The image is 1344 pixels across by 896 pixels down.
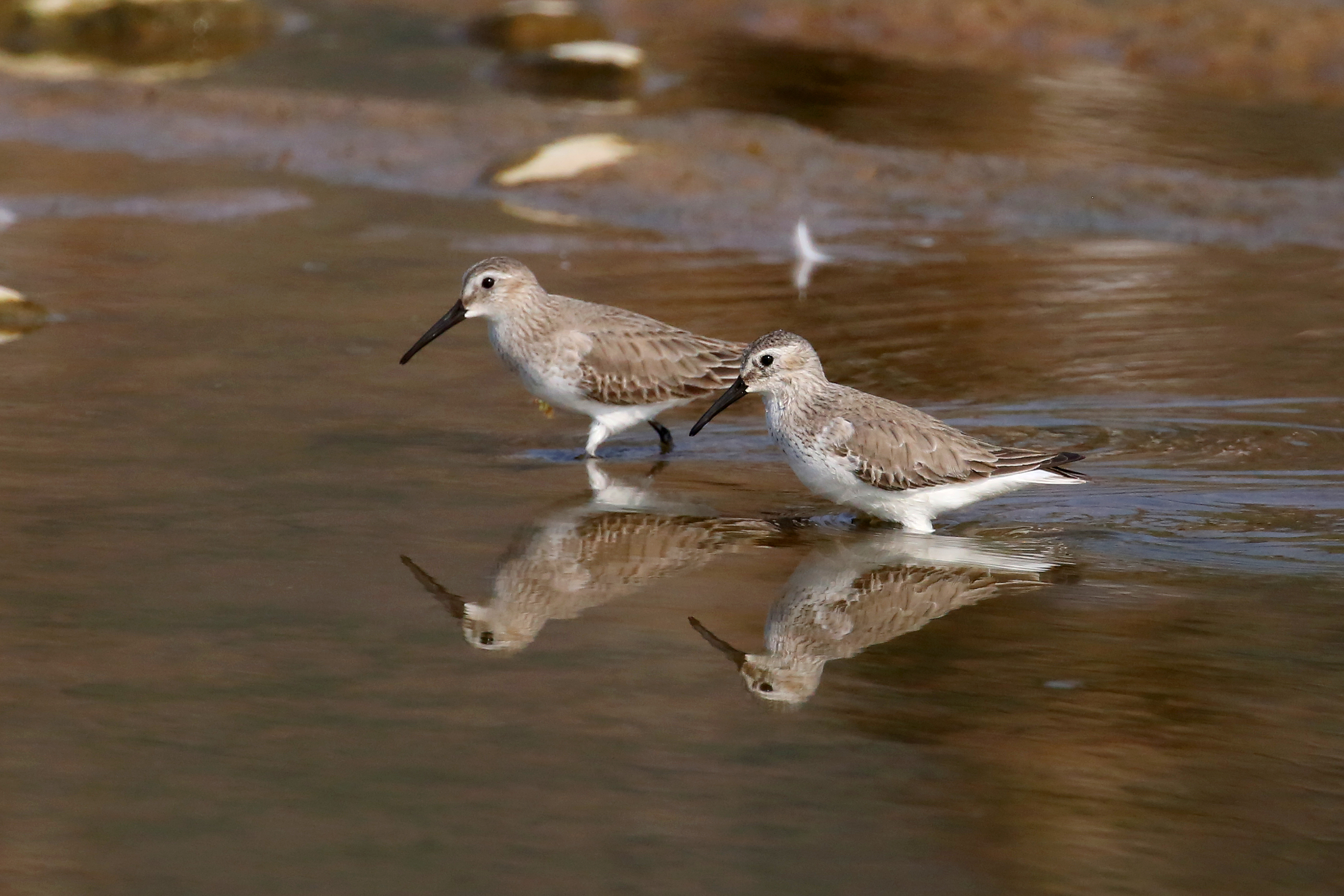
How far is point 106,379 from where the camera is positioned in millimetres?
10680

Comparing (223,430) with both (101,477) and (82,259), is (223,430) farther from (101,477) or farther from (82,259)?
(82,259)

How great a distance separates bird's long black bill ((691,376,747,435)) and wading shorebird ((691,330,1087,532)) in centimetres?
9

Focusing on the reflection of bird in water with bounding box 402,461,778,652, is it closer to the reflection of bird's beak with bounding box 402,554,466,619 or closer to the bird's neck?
the reflection of bird's beak with bounding box 402,554,466,619

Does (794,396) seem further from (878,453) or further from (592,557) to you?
(592,557)

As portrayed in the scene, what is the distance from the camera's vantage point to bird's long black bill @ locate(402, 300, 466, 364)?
33.7 feet

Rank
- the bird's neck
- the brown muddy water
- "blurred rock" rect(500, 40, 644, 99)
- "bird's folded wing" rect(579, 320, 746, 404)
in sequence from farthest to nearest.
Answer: "blurred rock" rect(500, 40, 644, 99) → "bird's folded wing" rect(579, 320, 746, 404) → the bird's neck → the brown muddy water

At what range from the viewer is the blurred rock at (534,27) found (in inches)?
1038

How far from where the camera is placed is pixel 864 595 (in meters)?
7.52

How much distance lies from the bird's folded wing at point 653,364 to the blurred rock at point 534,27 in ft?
54.9

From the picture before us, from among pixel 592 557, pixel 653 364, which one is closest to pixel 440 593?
pixel 592 557

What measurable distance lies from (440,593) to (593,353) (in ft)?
8.87

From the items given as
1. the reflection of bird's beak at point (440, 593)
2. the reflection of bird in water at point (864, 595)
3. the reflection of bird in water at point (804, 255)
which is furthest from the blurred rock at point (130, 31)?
the reflection of bird in water at point (864, 595)

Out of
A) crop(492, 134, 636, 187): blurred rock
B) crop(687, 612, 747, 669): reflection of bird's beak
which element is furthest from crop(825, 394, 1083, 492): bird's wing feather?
crop(492, 134, 636, 187): blurred rock

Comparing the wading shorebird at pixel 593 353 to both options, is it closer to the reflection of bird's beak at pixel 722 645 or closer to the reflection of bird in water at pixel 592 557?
the reflection of bird in water at pixel 592 557
